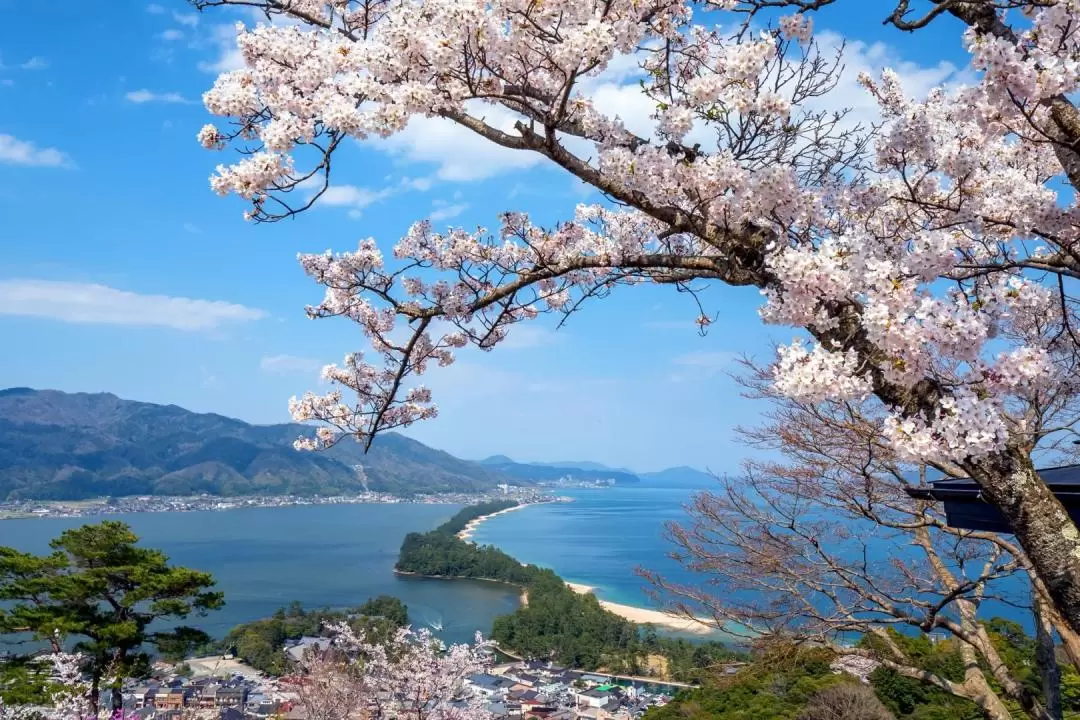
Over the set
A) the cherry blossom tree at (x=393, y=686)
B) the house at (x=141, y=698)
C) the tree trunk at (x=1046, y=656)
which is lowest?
the house at (x=141, y=698)

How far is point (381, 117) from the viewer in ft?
7.51

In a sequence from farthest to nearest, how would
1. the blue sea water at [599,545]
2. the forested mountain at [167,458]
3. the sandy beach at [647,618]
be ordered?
the forested mountain at [167,458], the blue sea water at [599,545], the sandy beach at [647,618]

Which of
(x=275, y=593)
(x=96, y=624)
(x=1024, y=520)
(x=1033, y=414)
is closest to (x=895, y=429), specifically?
(x=1024, y=520)

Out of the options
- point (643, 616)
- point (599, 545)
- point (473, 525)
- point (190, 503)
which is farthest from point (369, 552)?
point (190, 503)

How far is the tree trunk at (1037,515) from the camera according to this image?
5.44 ft

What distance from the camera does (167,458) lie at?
108688 millimetres

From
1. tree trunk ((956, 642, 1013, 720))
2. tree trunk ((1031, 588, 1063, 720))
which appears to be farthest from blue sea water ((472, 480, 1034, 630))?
tree trunk ((1031, 588, 1063, 720))

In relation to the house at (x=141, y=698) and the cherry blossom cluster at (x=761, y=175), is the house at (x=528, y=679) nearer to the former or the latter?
the house at (x=141, y=698)

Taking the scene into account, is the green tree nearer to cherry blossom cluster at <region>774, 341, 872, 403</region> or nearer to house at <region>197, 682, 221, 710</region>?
house at <region>197, 682, 221, 710</region>

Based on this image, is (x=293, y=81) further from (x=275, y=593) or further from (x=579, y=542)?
(x=579, y=542)

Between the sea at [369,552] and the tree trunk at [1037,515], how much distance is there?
3976 mm

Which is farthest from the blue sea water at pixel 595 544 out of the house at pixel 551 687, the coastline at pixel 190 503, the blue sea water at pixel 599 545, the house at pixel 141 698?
the coastline at pixel 190 503

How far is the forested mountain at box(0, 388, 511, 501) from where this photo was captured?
8950cm

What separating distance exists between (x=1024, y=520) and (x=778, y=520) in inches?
120
